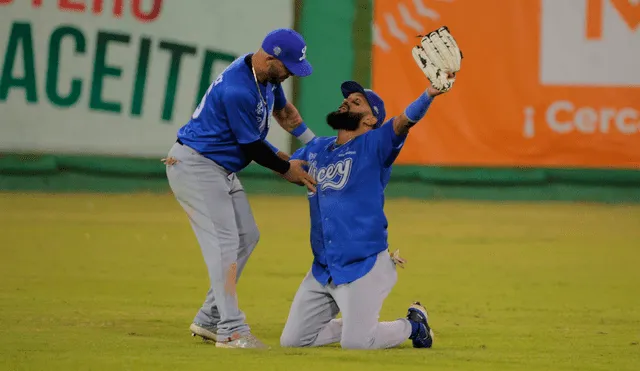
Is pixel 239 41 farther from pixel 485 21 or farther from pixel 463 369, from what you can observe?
pixel 463 369

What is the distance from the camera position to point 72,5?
16.4 m

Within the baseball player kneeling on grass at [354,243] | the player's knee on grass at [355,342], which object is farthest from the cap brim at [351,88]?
the player's knee on grass at [355,342]

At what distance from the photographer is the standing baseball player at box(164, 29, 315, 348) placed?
6.75m

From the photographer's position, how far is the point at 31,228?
12.6 meters

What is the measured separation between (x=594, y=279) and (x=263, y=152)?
13.7ft

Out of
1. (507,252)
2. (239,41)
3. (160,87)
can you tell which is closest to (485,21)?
(239,41)

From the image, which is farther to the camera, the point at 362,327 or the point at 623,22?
the point at 623,22

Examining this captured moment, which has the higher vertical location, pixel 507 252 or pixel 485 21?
pixel 485 21

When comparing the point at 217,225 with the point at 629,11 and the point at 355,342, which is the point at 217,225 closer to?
the point at 355,342

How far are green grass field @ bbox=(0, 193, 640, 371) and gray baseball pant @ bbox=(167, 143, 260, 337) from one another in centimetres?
23

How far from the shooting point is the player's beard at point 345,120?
7.07 m

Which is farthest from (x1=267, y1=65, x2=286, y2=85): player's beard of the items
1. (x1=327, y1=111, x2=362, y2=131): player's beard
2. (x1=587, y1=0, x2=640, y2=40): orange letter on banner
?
(x1=587, y1=0, x2=640, y2=40): orange letter on banner

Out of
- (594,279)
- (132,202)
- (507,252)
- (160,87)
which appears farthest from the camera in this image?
(160,87)

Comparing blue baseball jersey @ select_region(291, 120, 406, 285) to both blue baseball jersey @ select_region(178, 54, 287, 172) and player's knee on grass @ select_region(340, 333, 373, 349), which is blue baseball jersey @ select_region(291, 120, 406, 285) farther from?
blue baseball jersey @ select_region(178, 54, 287, 172)
